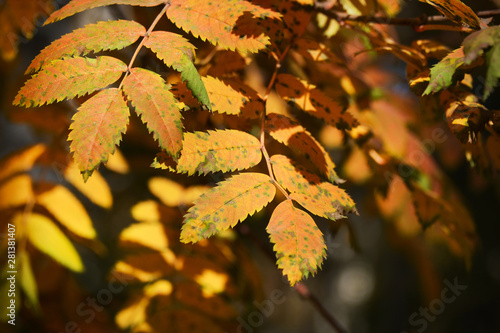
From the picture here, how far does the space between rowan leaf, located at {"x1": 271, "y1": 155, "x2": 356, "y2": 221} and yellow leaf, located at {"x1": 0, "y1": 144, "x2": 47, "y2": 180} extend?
26.6 inches

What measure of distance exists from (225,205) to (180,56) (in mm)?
211

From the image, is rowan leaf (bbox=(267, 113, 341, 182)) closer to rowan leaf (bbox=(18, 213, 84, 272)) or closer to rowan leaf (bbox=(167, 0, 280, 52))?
rowan leaf (bbox=(167, 0, 280, 52))

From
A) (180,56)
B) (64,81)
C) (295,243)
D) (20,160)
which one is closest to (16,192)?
(20,160)

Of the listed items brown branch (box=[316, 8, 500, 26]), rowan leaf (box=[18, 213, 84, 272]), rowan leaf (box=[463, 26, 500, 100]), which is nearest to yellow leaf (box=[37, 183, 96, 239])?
rowan leaf (box=[18, 213, 84, 272])

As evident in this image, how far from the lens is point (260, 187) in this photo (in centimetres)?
53

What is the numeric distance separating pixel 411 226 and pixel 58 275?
1.08 metres

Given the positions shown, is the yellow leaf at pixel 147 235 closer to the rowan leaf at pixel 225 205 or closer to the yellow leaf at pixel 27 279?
the yellow leaf at pixel 27 279

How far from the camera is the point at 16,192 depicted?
2.88ft

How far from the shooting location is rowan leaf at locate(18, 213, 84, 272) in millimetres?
810

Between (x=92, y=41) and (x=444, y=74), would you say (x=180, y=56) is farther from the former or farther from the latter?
(x=444, y=74)

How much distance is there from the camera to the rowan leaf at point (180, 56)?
0.48 meters

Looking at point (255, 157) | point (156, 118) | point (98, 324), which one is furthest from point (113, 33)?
point (98, 324)

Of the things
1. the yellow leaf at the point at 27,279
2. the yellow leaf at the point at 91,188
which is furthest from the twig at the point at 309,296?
the yellow leaf at the point at 27,279

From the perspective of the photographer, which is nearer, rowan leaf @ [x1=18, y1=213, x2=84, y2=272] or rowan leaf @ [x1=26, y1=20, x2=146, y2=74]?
rowan leaf @ [x1=26, y1=20, x2=146, y2=74]
